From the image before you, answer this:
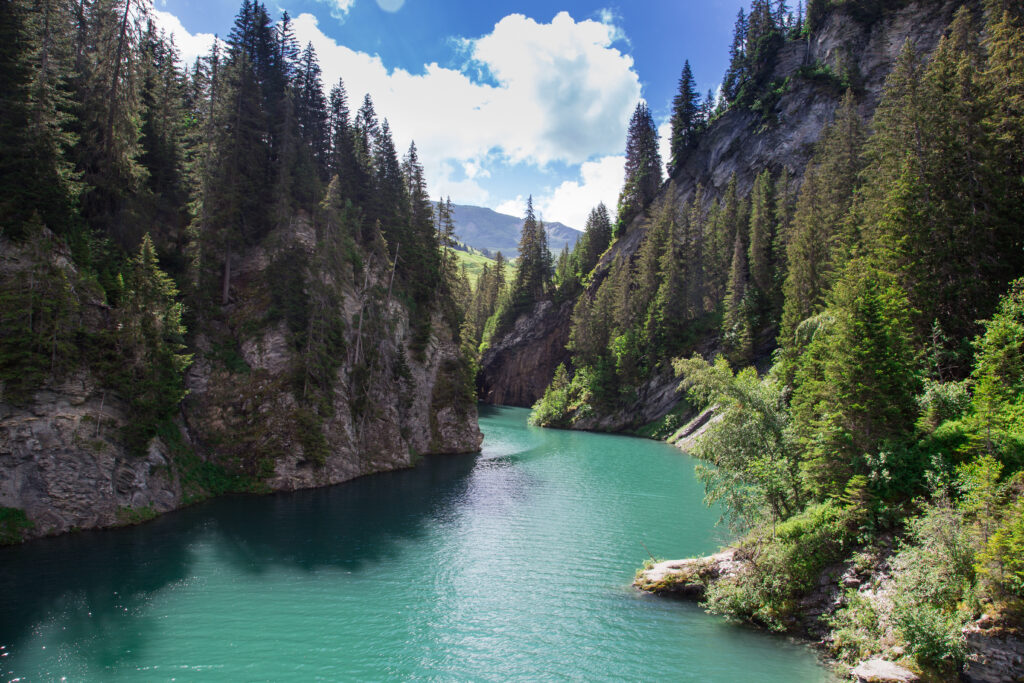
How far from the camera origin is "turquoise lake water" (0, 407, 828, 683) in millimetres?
15406

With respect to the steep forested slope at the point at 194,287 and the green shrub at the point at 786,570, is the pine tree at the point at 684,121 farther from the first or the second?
the green shrub at the point at 786,570

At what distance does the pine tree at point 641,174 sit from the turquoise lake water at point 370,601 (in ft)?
267

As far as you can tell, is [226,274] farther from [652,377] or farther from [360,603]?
[652,377]

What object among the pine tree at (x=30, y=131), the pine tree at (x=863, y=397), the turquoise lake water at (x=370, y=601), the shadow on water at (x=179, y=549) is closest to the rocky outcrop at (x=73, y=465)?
the shadow on water at (x=179, y=549)

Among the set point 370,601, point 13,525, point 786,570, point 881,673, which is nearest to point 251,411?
point 13,525

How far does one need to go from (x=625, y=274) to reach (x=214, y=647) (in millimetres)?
78660

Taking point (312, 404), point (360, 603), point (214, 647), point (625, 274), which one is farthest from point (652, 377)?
point (214, 647)

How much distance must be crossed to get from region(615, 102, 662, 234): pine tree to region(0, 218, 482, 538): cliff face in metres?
60.3

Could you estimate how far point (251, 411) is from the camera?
119 feet

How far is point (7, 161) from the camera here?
26.5 m

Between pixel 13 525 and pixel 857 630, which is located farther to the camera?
pixel 13 525

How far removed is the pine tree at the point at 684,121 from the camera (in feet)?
337

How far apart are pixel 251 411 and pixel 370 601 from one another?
21.3 meters

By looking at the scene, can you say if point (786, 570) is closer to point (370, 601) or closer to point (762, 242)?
point (370, 601)
